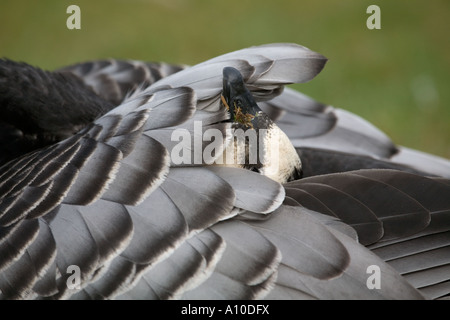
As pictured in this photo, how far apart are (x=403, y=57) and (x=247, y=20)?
1391 mm

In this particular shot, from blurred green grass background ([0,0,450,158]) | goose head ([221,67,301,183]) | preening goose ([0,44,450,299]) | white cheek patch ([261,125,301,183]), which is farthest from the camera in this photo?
blurred green grass background ([0,0,450,158])

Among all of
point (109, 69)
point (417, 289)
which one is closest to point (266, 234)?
point (417, 289)

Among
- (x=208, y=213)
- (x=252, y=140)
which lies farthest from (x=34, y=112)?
(x=208, y=213)

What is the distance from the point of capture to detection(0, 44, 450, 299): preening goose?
1929 mm

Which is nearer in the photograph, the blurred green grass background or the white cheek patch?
the white cheek patch

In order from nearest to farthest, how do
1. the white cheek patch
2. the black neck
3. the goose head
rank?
the goose head, the white cheek patch, the black neck

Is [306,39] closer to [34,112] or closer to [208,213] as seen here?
[34,112]

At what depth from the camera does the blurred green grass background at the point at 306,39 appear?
4.91 meters

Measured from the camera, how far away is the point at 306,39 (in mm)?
5473

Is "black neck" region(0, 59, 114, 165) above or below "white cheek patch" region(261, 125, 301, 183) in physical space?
above

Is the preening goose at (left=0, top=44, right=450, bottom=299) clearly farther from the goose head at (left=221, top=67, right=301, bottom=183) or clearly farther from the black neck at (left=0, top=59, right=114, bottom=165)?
the black neck at (left=0, top=59, right=114, bottom=165)

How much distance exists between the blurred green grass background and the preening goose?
2557mm

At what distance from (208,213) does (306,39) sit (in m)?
3.76

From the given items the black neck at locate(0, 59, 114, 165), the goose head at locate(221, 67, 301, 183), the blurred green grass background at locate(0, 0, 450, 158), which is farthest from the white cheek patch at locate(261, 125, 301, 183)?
the blurred green grass background at locate(0, 0, 450, 158)
